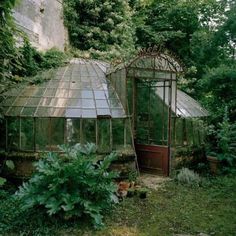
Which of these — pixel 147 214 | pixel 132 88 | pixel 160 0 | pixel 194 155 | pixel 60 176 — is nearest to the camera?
pixel 60 176

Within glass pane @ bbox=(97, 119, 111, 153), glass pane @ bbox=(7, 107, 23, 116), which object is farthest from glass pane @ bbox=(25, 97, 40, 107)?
glass pane @ bbox=(97, 119, 111, 153)

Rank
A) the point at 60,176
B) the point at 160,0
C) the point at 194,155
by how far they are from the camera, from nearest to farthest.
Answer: the point at 60,176
the point at 194,155
the point at 160,0

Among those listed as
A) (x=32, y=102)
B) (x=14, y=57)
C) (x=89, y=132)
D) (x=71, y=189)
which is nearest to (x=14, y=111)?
(x=32, y=102)

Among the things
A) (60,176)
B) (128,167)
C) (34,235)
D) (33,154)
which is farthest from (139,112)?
(34,235)

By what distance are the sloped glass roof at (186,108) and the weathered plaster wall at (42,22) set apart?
5362mm

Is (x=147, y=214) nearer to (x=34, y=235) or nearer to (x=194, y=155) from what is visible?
(x=34, y=235)

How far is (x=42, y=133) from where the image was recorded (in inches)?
349

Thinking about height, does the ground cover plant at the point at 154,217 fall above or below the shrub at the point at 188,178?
below

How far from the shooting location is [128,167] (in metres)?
9.10

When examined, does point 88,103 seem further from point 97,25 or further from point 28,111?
point 97,25

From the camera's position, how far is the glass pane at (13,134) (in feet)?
29.3

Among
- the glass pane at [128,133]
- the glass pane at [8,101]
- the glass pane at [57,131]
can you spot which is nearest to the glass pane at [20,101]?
the glass pane at [8,101]

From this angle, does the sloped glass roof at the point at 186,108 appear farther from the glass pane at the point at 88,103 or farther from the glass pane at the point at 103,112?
the glass pane at the point at 88,103

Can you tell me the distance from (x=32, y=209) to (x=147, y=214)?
2.41 m
